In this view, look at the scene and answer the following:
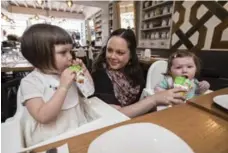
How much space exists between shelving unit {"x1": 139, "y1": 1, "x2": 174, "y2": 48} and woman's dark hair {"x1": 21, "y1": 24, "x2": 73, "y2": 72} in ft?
9.17

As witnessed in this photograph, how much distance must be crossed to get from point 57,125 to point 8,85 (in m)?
0.60

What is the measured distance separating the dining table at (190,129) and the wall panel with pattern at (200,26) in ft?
7.26

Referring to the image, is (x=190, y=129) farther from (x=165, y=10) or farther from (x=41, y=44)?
(x=165, y=10)

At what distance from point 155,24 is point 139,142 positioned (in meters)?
3.55

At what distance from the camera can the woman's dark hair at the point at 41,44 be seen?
79 cm

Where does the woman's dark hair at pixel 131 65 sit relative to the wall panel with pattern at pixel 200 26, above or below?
below

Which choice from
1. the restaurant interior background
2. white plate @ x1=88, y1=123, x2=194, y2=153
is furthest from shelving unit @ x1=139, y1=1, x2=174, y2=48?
white plate @ x1=88, y1=123, x2=194, y2=153

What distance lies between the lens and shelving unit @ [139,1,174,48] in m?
3.16

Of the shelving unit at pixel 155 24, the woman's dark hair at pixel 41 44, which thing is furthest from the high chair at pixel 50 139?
the shelving unit at pixel 155 24

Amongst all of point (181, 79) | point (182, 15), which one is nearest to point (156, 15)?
point (182, 15)

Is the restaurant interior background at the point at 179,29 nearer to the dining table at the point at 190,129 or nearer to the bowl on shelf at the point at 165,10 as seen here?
the bowl on shelf at the point at 165,10

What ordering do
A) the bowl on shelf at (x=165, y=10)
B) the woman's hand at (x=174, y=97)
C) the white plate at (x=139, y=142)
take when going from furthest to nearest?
the bowl on shelf at (x=165, y=10) → the woman's hand at (x=174, y=97) → the white plate at (x=139, y=142)

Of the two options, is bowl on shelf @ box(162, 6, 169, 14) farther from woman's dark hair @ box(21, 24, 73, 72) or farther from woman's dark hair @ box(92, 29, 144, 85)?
woman's dark hair @ box(21, 24, 73, 72)

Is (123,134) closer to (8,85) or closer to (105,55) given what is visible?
(105,55)
